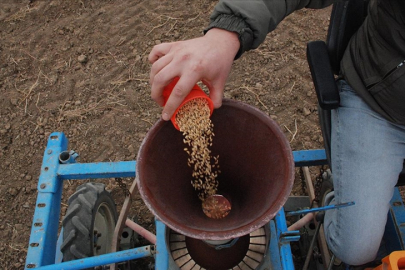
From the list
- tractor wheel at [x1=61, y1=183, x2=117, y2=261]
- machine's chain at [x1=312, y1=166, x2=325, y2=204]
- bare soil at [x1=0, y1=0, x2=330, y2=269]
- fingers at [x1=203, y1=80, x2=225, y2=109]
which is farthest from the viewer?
bare soil at [x1=0, y1=0, x2=330, y2=269]

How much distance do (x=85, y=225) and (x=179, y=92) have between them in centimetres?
92

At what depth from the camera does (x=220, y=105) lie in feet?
3.92

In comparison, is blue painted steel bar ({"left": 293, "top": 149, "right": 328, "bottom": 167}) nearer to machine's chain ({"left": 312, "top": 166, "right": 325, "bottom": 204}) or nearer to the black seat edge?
machine's chain ({"left": 312, "top": 166, "right": 325, "bottom": 204})

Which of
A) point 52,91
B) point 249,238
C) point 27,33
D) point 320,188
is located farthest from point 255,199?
point 27,33

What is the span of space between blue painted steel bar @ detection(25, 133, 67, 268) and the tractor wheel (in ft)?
0.21

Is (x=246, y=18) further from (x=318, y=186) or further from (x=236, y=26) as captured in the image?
(x=318, y=186)

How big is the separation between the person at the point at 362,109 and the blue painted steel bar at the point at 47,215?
0.83 metres

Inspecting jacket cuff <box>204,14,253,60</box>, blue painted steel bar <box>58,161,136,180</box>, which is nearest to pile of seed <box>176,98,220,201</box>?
jacket cuff <box>204,14,253,60</box>

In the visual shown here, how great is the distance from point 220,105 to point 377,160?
66 cm

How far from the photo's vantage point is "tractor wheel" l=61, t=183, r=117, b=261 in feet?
5.39

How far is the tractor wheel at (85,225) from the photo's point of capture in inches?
64.7

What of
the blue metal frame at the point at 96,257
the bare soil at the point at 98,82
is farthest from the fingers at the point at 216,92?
the bare soil at the point at 98,82

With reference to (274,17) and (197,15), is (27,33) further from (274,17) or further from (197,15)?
(274,17)

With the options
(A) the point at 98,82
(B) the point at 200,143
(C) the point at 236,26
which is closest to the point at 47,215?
(B) the point at 200,143
